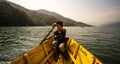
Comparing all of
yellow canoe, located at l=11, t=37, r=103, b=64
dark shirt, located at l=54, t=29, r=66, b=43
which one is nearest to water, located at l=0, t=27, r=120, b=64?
yellow canoe, located at l=11, t=37, r=103, b=64

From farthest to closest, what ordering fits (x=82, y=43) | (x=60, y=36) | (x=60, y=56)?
(x=82, y=43)
(x=60, y=36)
(x=60, y=56)

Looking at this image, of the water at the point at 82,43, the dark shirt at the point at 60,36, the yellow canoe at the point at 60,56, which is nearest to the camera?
the yellow canoe at the point at 60,56

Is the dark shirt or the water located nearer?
the dark shirt

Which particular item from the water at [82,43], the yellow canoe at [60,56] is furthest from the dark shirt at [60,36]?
the water at [82,43]

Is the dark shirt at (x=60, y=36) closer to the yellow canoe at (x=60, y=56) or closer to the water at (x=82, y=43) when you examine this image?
the yellow canoe at (x=60, y=56)

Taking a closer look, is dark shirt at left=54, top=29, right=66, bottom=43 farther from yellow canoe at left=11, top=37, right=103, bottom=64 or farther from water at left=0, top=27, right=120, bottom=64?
water at left=0, top=27, right=120, bottom=64

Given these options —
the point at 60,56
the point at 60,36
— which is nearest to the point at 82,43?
the point at 60,36

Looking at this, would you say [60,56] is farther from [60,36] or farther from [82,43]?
[82,43]

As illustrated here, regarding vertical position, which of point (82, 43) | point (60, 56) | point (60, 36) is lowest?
point (82, 43)

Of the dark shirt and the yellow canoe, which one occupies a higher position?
the dark shirt

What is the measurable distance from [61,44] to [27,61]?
297 cm

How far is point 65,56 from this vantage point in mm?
8133

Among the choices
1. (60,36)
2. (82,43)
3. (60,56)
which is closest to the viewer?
(60,56)

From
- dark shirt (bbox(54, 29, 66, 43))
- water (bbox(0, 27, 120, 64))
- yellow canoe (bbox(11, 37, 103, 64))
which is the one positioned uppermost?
dark shirt (bbox(54, 29, 66, 43))
